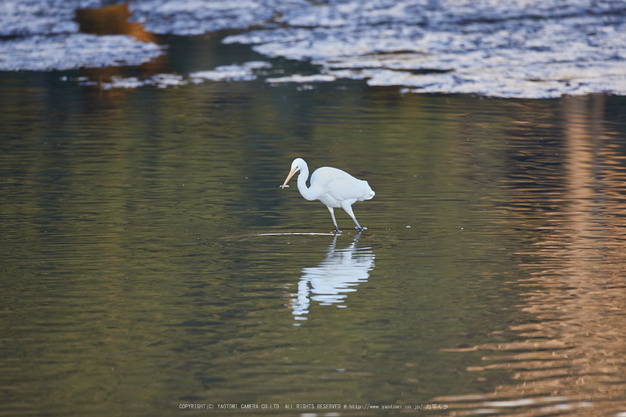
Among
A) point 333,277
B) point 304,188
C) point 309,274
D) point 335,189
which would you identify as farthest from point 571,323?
point 304,188

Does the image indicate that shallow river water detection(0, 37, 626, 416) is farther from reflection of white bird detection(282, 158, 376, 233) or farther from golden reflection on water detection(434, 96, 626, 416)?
reflection of white bird detection(282, 158, 376, 233)

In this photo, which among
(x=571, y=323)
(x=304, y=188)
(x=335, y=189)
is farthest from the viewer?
(x=304, y=188)

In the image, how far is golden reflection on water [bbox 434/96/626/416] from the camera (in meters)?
6.25

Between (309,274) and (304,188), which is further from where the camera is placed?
(304,188)

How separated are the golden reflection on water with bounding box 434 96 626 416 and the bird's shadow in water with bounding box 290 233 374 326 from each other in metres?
1.63

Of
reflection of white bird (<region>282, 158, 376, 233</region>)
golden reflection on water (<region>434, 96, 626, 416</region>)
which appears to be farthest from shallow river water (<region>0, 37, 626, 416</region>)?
reflection of white bird (<region>282, 158, 376, 233</region>)

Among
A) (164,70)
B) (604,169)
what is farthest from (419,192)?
(164,70)

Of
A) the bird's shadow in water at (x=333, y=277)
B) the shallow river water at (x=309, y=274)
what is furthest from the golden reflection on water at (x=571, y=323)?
the bird's shadow in water at (x=333, y=277)

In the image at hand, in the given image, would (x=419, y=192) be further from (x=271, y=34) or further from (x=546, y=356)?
(x=271, y=34)

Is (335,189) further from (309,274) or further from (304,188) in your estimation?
(309,274)

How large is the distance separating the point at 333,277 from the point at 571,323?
8.03 feet

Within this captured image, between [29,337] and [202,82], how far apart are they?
19651 millimetres

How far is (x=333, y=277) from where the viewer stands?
368 inches

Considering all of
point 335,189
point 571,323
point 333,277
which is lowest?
point 333,277
